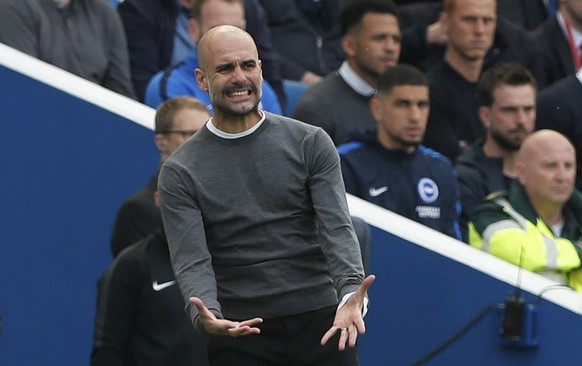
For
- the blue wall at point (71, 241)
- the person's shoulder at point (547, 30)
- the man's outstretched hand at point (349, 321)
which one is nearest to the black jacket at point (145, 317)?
the blue wall at point (71, 241)

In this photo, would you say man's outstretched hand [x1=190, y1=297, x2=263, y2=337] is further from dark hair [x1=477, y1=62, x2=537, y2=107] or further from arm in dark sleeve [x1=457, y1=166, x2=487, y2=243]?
dark hair [x1=477, y1=62, x2=537, y2=107]

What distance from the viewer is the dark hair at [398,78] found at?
24.5 ft

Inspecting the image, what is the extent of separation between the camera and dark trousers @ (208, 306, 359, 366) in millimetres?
4359

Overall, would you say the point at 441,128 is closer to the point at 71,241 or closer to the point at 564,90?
the point at 564,90

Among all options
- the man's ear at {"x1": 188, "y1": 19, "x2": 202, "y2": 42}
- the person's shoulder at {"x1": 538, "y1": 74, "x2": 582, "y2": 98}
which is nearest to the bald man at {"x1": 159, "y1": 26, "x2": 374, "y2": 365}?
the man's ear at {"x1": 188, "y1": 19, "x2": 202, "y2": 42}

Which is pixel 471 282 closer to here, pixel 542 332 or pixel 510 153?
pixel 542 332

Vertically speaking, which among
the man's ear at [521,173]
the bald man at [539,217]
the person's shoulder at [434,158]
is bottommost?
the bald man at [539,217]

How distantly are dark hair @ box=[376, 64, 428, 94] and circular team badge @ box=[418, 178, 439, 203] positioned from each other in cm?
57

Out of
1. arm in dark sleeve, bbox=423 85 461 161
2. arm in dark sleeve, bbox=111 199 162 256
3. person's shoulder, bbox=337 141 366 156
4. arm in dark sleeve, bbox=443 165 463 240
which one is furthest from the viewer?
arm in dark sleeve, bbox=423 85 461 161

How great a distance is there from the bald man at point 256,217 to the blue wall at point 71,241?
2572 millimetres

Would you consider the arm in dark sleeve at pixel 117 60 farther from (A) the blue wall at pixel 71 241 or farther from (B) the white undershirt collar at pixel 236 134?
(B) the white undershirt collar at pixel 236 134

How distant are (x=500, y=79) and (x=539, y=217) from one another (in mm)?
1311

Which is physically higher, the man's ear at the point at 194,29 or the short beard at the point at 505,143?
the man's ear at the point at 194,29

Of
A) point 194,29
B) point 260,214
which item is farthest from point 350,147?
point 260,214
